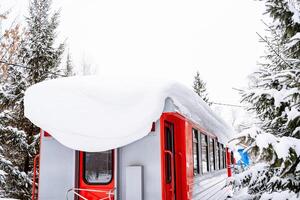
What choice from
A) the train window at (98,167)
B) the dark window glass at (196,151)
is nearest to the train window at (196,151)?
the dark window glass at (196,151)

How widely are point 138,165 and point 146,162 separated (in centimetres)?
14

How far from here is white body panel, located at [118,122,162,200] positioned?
480cm

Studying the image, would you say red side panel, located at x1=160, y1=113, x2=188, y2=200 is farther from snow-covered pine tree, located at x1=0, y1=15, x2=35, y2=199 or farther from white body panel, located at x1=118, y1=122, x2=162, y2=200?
snow-covered pine tree, located at x1=0, y1=15, x2=35, y2=199

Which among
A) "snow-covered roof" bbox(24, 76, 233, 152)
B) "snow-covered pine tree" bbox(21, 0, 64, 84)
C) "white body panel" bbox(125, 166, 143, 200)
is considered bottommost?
"white body panel" bbox(125, 166, 143, 200)

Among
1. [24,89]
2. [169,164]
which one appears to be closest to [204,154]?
[169,164]

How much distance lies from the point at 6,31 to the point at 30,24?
1.30 m

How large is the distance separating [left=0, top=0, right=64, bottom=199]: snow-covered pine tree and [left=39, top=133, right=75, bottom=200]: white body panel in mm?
6910

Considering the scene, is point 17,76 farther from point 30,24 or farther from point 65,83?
point 65,83

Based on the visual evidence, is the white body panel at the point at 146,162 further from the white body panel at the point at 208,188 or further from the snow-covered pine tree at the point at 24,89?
the snow-covered pine tree at the point at 24,89

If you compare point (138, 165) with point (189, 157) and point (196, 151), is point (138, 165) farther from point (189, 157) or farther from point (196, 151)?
point (196, 151)

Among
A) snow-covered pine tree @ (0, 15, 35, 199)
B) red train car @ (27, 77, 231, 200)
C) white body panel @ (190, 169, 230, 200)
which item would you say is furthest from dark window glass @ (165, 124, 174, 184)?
snow-covered pine tree @ (0, 15, 35, 199)

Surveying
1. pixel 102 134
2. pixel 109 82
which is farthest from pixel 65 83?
pixel 102 134

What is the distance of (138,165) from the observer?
496cm

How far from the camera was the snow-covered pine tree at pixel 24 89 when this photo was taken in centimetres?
1205
